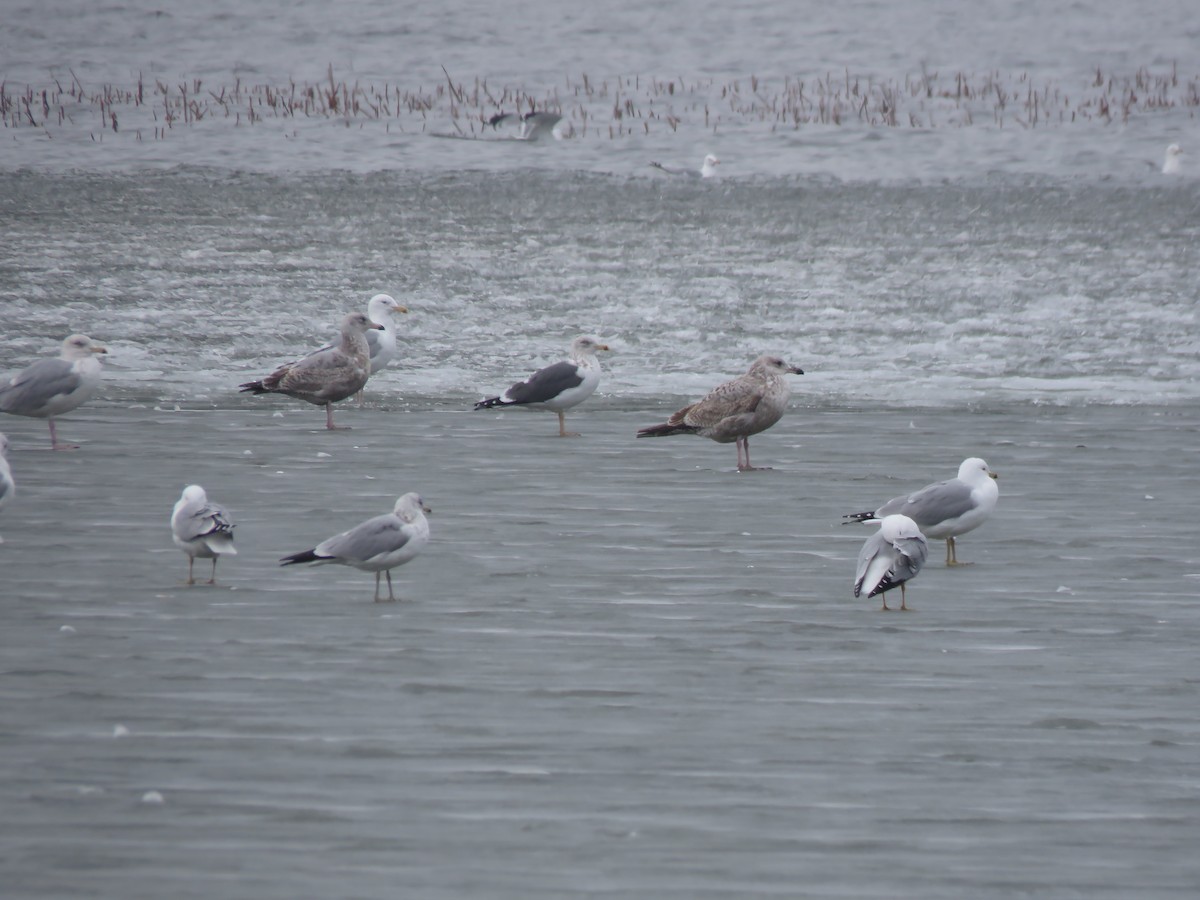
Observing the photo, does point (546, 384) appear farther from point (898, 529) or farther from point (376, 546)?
point (898, 529)

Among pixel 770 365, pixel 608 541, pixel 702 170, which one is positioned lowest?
pixel 608 541

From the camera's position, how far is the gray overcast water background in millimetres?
5781

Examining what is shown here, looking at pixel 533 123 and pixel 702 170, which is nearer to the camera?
pixel 702 170

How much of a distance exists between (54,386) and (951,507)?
24.9 ft

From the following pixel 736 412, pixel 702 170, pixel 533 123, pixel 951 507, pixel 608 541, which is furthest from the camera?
pixel 533 123

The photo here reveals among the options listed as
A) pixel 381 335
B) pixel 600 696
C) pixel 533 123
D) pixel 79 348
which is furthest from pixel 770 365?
pixel 533 123

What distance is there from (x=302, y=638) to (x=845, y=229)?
21.4 meters

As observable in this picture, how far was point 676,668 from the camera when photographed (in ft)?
25.4

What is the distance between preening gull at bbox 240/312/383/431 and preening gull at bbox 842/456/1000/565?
6.66 metres

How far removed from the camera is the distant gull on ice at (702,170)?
34250mm

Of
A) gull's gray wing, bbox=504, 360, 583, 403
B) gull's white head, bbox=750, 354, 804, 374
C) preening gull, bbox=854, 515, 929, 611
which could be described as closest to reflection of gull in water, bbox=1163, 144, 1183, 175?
gull's gray wing, bbox=504, 360, 583, 403

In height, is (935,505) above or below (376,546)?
below

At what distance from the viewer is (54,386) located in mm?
14555

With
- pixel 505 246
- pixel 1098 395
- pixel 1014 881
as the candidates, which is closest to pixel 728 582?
pixel 1014 881
